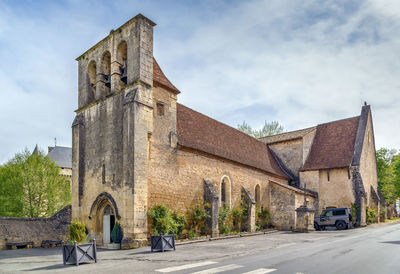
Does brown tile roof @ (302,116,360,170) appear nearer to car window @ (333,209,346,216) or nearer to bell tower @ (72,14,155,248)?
car window @ (333,209,346,216)

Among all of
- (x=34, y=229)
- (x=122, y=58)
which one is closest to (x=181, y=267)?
(x=34, y=229)

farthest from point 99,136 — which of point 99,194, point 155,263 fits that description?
point 155,263

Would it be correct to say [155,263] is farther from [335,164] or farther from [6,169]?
[6,169]

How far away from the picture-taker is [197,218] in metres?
19.0

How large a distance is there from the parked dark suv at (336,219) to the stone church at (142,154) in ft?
6.63

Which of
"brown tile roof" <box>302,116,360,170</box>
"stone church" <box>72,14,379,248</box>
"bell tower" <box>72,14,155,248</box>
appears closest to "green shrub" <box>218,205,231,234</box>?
"stone church" <box>72,14,379,248</box>

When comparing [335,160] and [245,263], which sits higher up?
[335,160]

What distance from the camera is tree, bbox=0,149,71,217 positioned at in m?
31.9

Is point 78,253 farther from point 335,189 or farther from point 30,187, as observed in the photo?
point 30,187

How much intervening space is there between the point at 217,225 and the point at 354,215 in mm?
14542

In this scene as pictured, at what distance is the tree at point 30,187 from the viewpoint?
3191 cm

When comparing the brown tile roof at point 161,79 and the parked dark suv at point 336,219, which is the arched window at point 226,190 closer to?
the brown tile roof at point 161,79

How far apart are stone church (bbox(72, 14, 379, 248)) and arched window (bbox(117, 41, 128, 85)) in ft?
0.19

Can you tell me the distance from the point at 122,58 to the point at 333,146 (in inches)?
877
